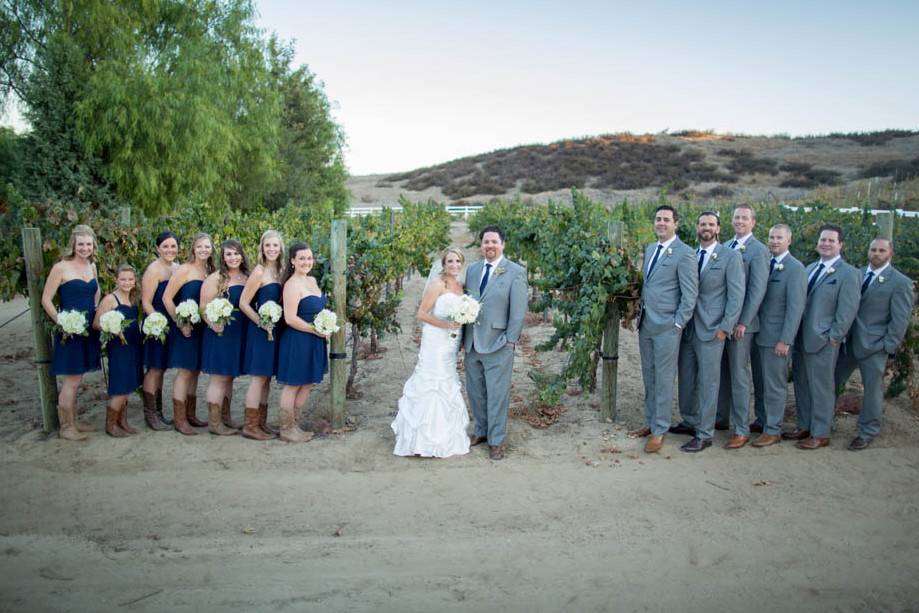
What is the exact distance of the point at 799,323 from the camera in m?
6.45

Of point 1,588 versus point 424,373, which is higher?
point 424,373

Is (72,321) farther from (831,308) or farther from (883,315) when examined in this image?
(883,315)

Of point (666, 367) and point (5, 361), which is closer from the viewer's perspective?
point (666, 367)

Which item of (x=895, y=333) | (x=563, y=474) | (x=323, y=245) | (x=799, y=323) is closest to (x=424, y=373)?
(x=563, y=474)

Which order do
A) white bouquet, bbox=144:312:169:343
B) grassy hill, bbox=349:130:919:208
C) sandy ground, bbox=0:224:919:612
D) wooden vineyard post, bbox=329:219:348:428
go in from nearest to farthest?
sandy ground, bbox=0:224:919:612
white bouquet, bbox=144:312:169:343
wooden vineyard post, bbox=329:219:348:428
grassy hill, bbox=349:130:919:208

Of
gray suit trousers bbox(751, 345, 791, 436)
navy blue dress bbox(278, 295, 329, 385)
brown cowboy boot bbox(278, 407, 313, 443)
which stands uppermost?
navy blue dress bbox(278, 295, 329, 385)

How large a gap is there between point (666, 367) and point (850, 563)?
2.39 m

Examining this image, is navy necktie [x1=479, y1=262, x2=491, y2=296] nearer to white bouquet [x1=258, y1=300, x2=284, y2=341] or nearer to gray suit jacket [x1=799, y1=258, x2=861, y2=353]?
white bouquet [x1=258, y1=300, x2=284, y2=341]

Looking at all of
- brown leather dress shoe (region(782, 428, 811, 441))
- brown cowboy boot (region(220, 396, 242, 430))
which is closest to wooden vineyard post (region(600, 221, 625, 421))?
brown leather dress shoe (region(782, 428, 811, 441))

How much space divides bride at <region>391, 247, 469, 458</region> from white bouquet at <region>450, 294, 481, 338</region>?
124 millimetres

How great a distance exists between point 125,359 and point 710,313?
5498 mm

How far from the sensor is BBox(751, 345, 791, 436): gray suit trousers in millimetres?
6512

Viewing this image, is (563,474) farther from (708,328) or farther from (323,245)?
(323,245)

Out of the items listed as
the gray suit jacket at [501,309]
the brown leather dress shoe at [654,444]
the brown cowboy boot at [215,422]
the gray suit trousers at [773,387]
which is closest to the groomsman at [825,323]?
the gray suit trousers at [773,387]
